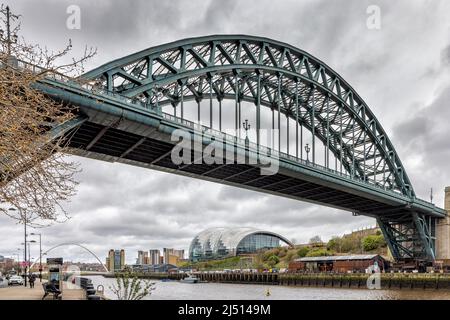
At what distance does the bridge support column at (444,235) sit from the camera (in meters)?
74.6

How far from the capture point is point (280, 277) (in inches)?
3031

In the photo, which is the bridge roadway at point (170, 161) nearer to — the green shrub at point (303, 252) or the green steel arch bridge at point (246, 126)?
the green steel arch bridge at point (246, 126)

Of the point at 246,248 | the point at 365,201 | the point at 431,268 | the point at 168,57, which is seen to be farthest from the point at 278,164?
the point at 246,248

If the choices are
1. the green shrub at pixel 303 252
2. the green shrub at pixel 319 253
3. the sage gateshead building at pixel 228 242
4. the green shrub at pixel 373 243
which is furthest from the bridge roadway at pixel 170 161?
the sage gateshead building at pixel 228 242

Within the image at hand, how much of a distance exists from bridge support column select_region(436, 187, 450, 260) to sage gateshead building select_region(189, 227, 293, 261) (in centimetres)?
7266

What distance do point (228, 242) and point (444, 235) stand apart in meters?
78.4

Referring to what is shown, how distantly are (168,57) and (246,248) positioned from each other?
111981 millimetres

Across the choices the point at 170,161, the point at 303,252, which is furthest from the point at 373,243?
the point at 170,161

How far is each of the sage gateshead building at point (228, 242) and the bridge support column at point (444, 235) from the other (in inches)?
2861

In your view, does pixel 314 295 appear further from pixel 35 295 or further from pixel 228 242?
pixel 228 242

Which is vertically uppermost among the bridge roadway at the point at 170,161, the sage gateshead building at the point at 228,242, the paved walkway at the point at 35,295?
the bridge roadway at the point at 170,161

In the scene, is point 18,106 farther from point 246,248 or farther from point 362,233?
point 246,248

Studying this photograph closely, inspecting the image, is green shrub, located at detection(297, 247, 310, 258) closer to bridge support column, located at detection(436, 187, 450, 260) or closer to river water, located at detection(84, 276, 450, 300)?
bridge support column, located at detection(436, 187, 450, 260)

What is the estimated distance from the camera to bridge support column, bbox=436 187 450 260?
7462cm
